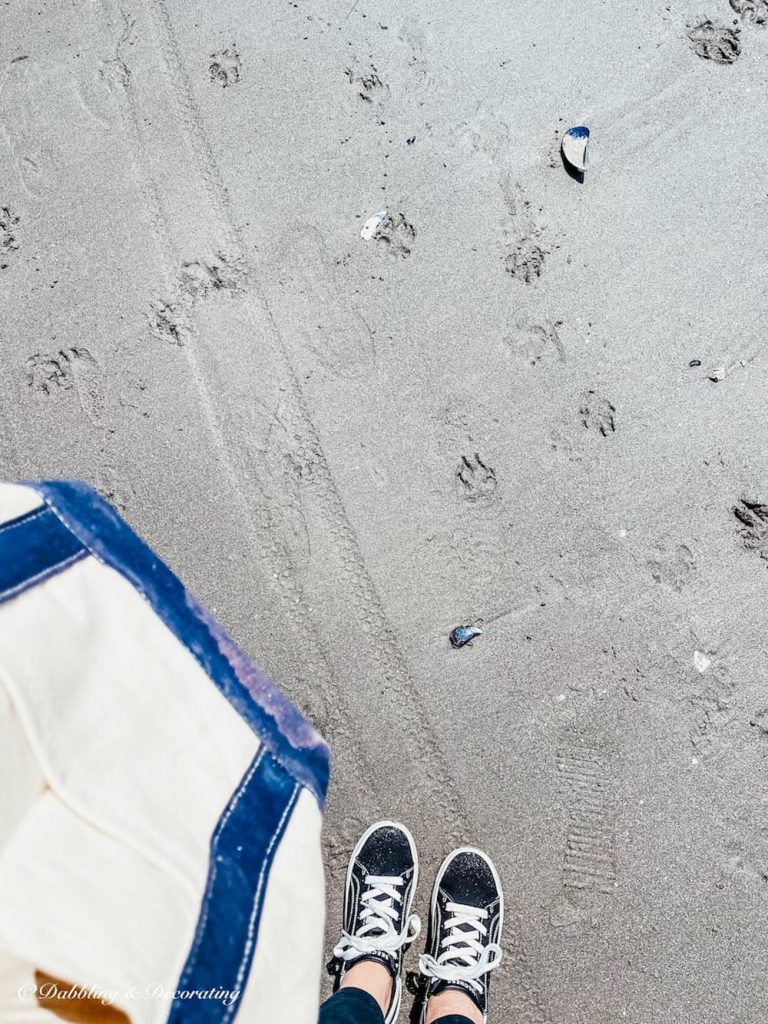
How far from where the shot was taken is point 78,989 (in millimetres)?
921

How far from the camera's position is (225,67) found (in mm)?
2561

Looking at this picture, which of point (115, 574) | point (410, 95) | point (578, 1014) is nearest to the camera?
point (115, 574)

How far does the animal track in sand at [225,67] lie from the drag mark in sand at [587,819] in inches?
90.5

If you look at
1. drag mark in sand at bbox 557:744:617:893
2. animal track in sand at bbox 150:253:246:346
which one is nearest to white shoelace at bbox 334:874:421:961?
drag mark in sand at bbox 557:744:617:893

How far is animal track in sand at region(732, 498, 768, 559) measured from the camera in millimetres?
2221

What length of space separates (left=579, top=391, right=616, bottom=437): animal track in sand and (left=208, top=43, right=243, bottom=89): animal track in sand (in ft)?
5.05

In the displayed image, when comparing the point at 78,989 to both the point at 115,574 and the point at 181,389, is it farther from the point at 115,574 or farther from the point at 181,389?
the point at 181,389

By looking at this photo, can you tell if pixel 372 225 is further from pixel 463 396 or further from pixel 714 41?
pixel 714 41

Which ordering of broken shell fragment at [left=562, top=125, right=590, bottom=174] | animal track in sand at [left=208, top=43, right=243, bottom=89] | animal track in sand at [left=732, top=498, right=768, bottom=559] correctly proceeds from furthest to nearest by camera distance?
animal track in sand at [left=208, top=43, right=243, bottom=89] < broken shell fragment at [left=562, top=125, right=590, bottom=174] < animal track in sand at [left=732, top=498, right=768, bottom=559]

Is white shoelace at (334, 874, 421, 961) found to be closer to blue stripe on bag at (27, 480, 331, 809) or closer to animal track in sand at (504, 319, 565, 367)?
blue stripe on bag at (27, 480, 331, 809)

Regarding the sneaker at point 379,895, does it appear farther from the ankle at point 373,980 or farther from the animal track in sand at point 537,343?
the animal track in sand at point 537,343

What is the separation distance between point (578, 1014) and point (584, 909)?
9.7 inches

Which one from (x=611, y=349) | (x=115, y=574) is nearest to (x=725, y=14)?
(x=611, y=349)

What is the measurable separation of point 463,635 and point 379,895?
2.36ft
